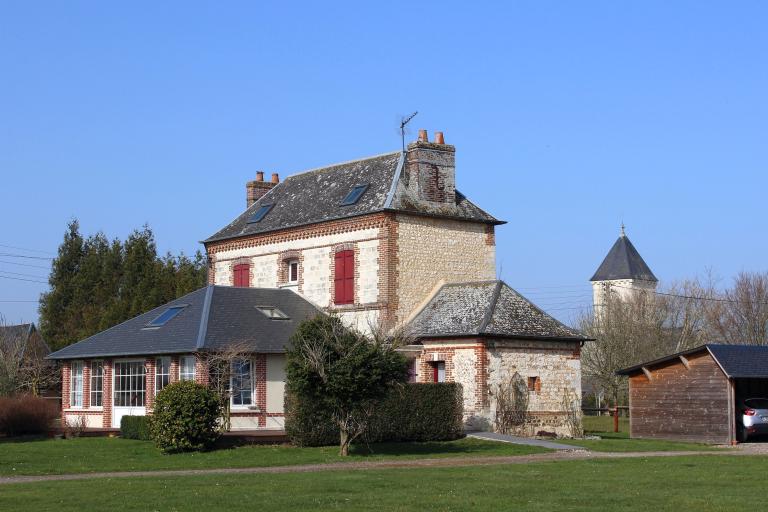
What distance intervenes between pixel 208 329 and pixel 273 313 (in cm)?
350

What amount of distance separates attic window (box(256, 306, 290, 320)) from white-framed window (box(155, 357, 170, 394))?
151 inches

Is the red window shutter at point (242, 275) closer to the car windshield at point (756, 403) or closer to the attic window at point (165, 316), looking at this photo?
the attic window at point (165, 316)

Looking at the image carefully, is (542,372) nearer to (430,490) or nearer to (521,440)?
(521,440)

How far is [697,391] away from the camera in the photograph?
31.8 metres

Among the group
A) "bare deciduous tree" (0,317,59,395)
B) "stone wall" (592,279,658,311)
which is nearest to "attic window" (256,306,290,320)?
"bare deciduous tree" (0,317,59,395)

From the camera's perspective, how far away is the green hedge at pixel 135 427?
98.7ft

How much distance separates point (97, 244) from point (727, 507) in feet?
164

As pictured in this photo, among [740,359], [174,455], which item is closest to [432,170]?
[740,359]

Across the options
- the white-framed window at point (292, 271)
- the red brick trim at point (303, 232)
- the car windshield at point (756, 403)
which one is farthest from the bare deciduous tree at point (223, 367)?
the car windshield at point (756, 403)

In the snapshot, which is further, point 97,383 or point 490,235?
point 490,235

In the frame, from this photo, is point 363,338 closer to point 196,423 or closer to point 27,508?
point 196,423

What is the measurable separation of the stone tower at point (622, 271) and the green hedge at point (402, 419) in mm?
51385

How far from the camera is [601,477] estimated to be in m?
20.4

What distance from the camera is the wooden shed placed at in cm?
3098
